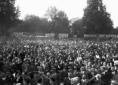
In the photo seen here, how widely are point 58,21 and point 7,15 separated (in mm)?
25776

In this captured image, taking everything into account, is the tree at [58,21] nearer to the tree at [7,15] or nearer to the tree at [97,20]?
the tree at [97,20]

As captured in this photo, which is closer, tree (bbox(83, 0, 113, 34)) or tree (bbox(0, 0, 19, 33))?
tree (bbox(0, 0, 19, 33))

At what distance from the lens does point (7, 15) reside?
67.2 meters

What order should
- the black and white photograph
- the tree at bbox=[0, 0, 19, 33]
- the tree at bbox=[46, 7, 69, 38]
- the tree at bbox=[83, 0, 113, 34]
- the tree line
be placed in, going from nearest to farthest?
the black and white photograph
the tree at bbox=[0, 0, 19, 33]
the tree line
the tree at bbox=[83, 0, 113, 34]
the tree at bbox=[46, 7, 69, 38]

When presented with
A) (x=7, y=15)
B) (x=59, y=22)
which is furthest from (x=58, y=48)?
(x=59, y=22)

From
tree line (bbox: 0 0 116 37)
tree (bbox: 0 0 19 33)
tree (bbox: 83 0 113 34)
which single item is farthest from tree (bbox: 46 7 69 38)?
tree (bbox: 0 0 19 33)

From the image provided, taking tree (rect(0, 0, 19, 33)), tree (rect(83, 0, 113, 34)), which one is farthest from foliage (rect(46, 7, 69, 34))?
tree (rect(0, 0, 19, 33))

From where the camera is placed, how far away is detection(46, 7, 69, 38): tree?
8525 centimetres

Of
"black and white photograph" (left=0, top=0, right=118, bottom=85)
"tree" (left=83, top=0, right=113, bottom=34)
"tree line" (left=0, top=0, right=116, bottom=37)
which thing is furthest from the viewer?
"tree" (left=83, top=0, right=113, bottom=34)

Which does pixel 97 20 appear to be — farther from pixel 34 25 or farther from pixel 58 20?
pixel 34 25

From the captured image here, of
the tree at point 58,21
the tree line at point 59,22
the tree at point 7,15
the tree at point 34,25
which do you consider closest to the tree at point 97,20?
the tree line at point 59,22

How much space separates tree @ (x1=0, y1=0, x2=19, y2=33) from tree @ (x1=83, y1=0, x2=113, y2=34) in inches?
838

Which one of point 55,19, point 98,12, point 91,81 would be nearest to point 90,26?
point 98,12

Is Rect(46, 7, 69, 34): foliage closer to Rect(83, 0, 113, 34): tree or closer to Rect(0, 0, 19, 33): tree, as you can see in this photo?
Rect(83, 0, 113, 34): tree
